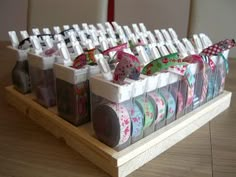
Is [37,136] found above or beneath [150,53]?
beneath

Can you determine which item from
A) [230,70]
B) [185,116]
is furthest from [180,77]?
[230,70]

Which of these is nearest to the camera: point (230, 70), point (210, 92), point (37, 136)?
point (37, 136)

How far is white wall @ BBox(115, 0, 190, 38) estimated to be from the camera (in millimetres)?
2115

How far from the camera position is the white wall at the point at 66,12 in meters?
1.45

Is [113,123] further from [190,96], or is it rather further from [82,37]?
[82,37]

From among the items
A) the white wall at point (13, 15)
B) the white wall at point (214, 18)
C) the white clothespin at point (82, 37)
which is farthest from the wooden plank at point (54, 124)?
the white wall at point (13, 15)

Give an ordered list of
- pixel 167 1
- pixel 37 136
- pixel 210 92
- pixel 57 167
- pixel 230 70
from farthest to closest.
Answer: pixel 167 1, pixel 230 70, pixel 210 92, pixel 37 136, pixel 57 167

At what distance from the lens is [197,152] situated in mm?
615

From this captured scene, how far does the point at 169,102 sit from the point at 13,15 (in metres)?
2.19

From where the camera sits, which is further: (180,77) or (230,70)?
(230,70)

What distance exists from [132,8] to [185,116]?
5.21 feet

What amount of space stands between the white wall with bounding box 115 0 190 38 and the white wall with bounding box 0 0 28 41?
0.84 m

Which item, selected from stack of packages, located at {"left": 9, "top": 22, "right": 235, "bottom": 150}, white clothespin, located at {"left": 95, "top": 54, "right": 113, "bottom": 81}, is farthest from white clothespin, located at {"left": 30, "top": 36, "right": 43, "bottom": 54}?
white clothespin, located at {"left": 95, "top": 54, "right": 113, "bottom": 81}

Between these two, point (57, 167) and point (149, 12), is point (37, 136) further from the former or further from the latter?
point (149, 12)
